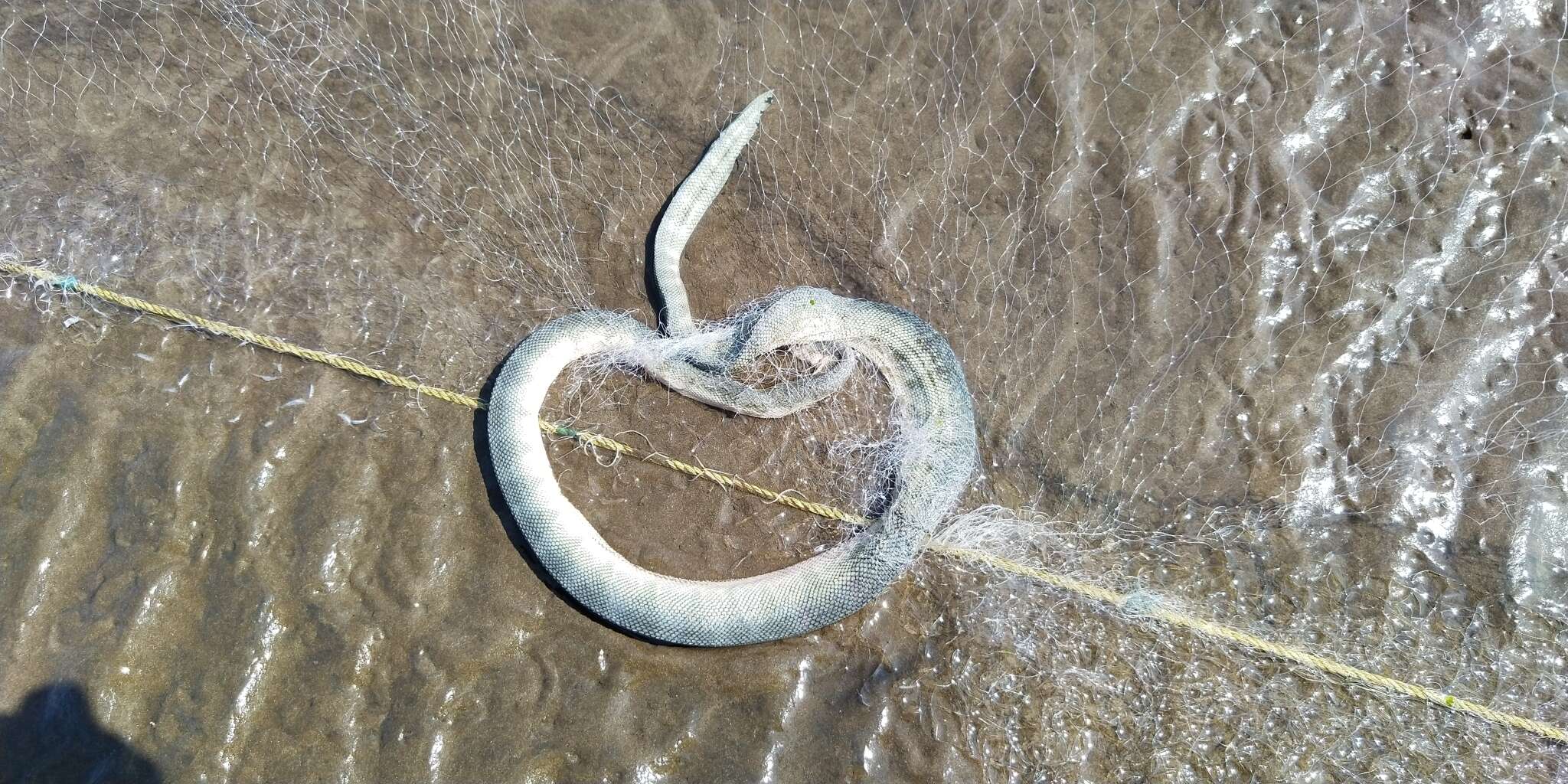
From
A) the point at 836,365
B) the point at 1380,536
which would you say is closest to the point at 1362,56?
the point at 1380,536

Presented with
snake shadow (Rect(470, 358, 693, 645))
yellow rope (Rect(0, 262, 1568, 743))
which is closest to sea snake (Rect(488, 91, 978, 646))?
snake shadow (Rect(470, 358, 693, 645))

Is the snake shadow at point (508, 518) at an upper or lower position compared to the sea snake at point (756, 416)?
lower

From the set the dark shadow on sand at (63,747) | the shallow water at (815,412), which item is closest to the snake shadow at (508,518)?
the shallow water at (815,412)

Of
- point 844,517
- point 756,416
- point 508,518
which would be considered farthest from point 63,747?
point 844,517

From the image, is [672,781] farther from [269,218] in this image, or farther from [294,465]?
[269,218]

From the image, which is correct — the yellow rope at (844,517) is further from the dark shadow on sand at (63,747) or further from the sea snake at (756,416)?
the dark shadow on sand at (63,747)

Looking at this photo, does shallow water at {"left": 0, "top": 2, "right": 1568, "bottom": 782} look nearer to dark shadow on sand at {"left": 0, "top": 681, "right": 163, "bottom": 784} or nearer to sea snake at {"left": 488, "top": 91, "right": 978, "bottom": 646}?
dark shadow on sand at {"left": 0, "top": 681, "right": 163, "bottom": 784}
